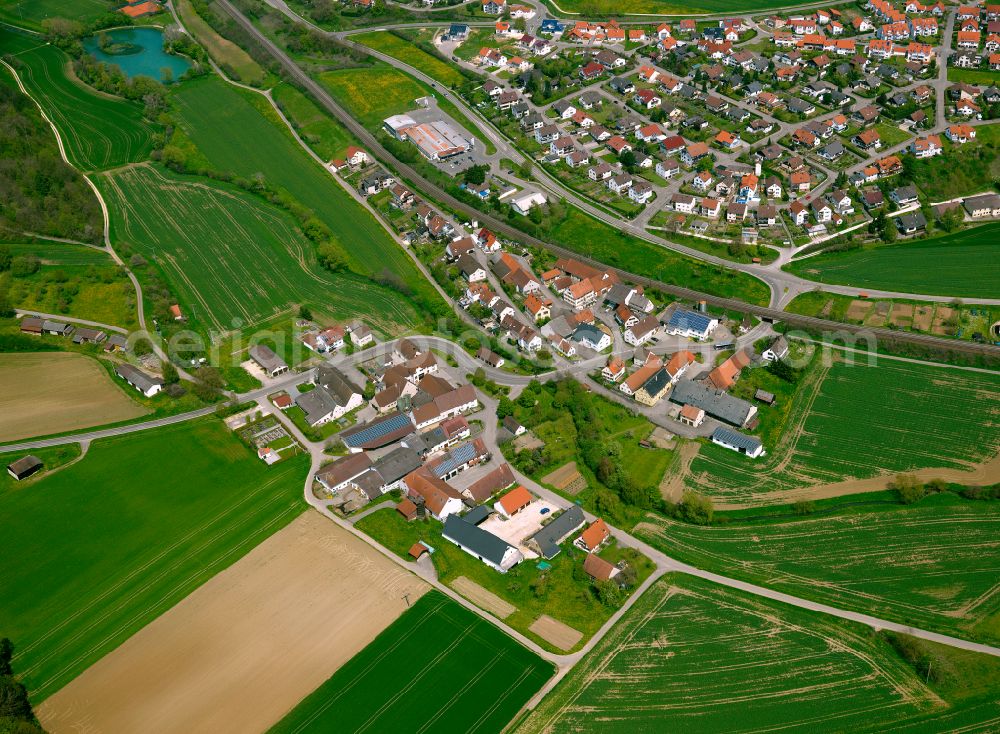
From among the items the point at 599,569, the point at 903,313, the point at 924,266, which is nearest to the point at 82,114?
the point at 599,569

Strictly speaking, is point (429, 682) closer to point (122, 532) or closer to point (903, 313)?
point (122, 532)

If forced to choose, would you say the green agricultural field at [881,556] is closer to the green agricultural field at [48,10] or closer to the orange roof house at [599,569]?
the orange roof house at [599,569]

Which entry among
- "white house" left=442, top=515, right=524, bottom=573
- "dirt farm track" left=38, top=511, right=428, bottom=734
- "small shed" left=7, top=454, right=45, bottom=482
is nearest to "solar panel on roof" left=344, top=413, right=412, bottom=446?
"dirt farm track" left=38, top=511, right=428, bottom=734

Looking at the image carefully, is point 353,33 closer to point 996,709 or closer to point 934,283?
point 934,283

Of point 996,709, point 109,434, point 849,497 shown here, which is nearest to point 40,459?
point 109,434

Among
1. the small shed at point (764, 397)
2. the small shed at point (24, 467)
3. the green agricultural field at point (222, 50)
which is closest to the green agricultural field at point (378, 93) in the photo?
the green agricultural field at point (222, 50)
